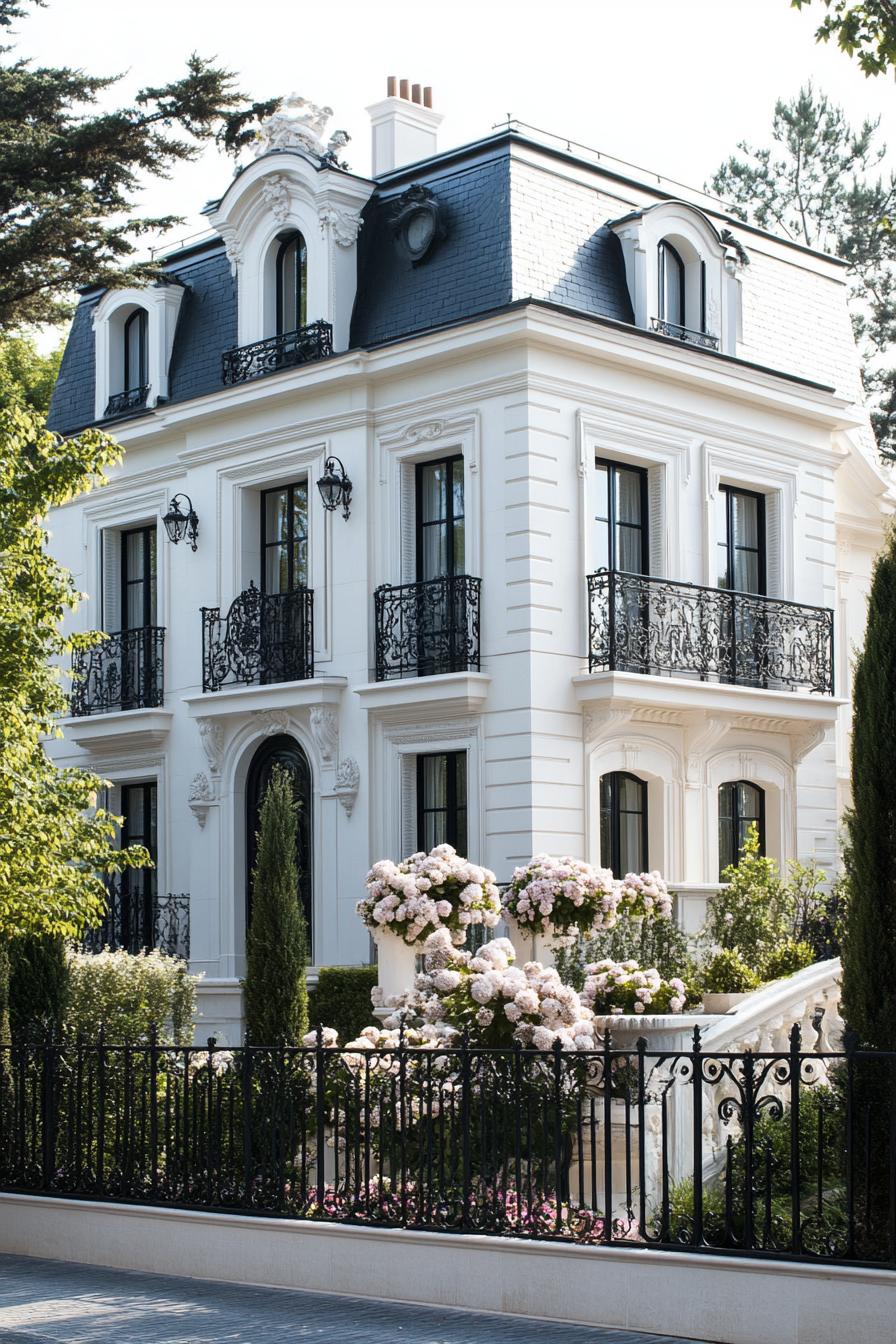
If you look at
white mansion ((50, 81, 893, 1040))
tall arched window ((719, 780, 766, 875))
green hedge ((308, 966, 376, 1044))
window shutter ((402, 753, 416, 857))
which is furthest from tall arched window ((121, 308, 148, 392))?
tall arched window ((719, 780, 766, 875))

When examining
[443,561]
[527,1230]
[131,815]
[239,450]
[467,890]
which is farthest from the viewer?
[131,815]

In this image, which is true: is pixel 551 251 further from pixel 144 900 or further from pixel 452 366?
pixel 144 900

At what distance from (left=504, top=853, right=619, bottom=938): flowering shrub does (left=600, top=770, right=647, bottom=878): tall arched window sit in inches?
163

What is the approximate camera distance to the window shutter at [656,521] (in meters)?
22.0

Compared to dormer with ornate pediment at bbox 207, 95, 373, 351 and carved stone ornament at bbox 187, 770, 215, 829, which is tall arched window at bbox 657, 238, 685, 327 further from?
carved stone ornament at bbox 187, 770, 215, 829

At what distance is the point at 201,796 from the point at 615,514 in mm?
6194

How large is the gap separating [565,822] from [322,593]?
4.19m

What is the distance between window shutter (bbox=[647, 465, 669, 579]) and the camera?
72.1 ft

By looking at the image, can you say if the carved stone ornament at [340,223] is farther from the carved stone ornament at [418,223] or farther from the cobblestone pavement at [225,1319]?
the cobblestone pavement at [225,1319]

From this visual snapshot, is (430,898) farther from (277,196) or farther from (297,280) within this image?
(277,196)

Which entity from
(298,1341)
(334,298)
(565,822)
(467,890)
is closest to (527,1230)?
(298,1341)

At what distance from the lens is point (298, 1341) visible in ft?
32.4

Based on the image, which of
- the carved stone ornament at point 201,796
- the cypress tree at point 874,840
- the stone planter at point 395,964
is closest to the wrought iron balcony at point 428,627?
the carved stone ornament at point 201,796

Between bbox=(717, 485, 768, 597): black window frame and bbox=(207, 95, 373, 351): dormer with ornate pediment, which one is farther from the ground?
bbox=(207, 95, 373, 351): dormer with ornate pediment
